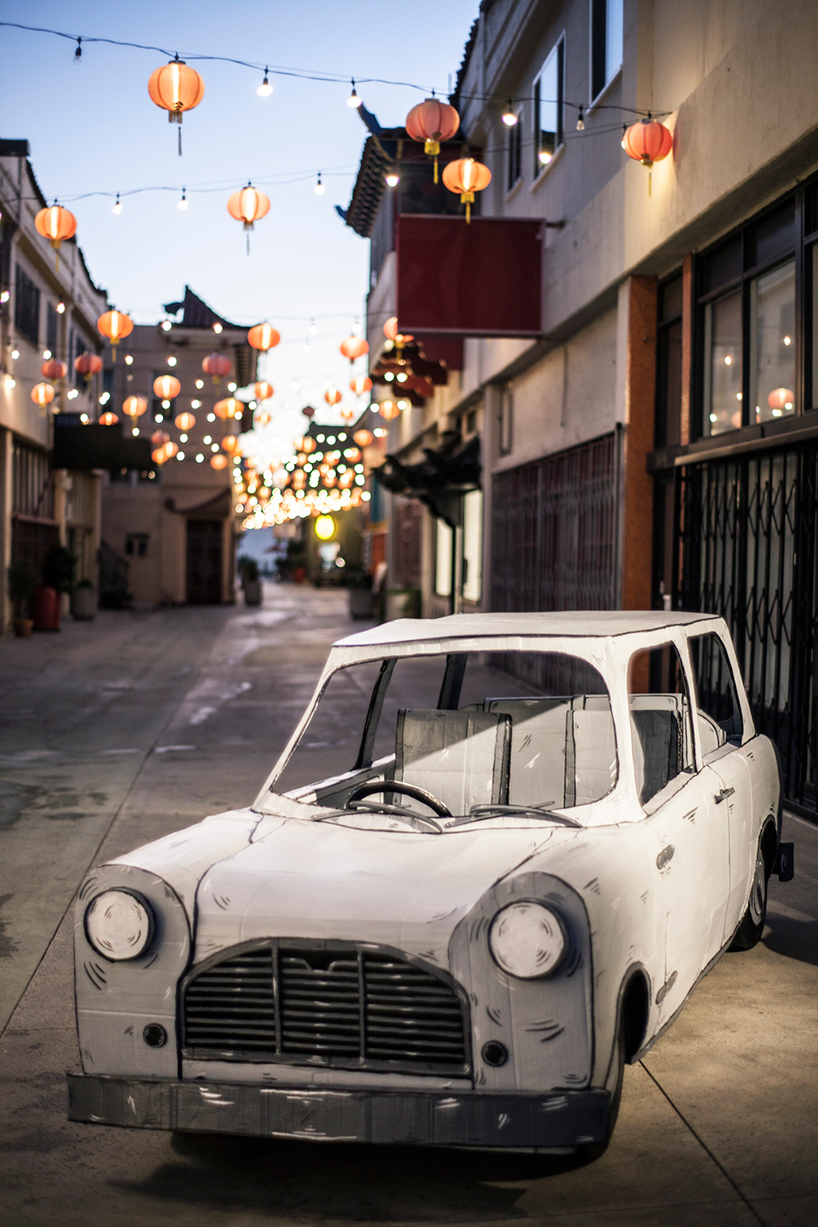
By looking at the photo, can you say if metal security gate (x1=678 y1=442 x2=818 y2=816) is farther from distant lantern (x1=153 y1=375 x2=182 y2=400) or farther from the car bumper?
distant lantern (x1=153 y1=375 x2=182 y2=400)

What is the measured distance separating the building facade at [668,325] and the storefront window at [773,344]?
0.02 m

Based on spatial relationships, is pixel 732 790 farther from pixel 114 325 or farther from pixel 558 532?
pixel 114 325

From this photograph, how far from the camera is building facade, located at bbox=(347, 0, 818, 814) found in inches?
329

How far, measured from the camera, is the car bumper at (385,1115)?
2969mm

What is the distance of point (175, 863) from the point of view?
3.50m

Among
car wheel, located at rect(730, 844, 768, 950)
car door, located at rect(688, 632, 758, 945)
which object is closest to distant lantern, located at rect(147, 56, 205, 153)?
car door, located at rect(688, 632, 758, 945)

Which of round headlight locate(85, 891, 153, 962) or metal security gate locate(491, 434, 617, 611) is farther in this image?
metal security gate locate(491, 434, 617, 611)

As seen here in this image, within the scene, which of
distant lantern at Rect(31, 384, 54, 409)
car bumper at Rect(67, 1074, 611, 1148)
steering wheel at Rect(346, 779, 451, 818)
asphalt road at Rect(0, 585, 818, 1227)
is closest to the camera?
car bumper at Rect(67, 1074, 611, 1148)

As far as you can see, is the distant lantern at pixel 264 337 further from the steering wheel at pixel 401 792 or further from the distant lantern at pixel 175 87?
the steering wheel at pixel 401 792

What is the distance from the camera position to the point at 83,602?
32188 millimetres

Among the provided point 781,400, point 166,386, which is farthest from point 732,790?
point 166,386

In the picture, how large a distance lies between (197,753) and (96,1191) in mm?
7801

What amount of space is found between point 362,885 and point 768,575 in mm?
6406

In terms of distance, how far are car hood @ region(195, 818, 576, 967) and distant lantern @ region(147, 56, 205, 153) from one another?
8770mm
